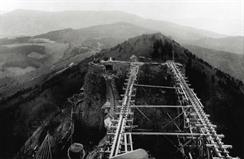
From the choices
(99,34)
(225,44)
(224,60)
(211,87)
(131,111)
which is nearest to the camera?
(131,111)

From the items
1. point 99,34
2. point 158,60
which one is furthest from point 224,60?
point 99,34

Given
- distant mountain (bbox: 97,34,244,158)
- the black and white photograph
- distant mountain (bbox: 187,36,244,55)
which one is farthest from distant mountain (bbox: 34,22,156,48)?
distant mountain (bbox: 97,34,244,158)

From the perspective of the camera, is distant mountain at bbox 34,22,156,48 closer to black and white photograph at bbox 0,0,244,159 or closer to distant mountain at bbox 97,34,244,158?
black and white photograph at bbox 0,0,244,159

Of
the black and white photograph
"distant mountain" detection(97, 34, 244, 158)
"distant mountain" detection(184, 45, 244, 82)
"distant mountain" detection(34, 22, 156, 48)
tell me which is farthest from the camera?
"distant mountain" detection(34, 22, 156, 48)

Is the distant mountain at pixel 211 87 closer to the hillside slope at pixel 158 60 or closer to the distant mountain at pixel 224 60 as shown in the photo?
the hillside slope at pixel 158 60

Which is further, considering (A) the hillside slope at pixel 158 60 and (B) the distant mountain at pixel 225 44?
(B) the distant mountain at pixel 225 44

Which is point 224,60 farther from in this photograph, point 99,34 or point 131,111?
point 131,111

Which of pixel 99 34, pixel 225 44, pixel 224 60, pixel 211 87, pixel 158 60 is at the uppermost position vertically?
pixel 158 60

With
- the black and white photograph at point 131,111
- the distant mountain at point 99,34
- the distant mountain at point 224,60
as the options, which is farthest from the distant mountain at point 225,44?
the black and white photograph at point 131,111

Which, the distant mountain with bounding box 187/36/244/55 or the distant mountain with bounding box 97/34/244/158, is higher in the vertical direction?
the distant mountain with bounding box 97/34/244/158
